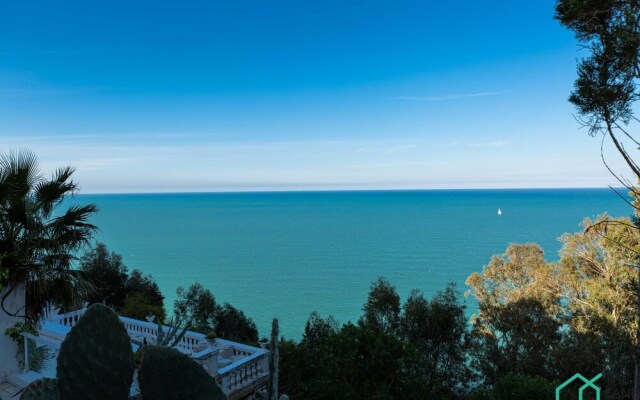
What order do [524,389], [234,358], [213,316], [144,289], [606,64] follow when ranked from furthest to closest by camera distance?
1. [144,289]
2. [213,316]
3. [234,358]
4. [524,389]
5. [606,64]

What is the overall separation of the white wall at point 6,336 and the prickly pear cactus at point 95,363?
4922mm

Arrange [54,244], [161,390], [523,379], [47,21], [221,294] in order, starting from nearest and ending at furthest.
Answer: [161,390] → [54,244] → [523,379] → [47,21] → [221,294]

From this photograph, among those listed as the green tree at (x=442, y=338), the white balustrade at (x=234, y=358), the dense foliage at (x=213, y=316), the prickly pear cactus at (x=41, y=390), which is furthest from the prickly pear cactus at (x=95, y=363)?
the dense foliage at (x=213, y=316)

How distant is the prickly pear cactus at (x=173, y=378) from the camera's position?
63.1 inches

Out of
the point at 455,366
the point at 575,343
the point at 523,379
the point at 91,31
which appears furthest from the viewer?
the point at 91,31

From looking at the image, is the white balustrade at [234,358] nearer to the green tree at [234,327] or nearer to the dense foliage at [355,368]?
the dense foliage at [355,368]

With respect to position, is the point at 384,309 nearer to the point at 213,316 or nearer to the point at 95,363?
the point at 213,316

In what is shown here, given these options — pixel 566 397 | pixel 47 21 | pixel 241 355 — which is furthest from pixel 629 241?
pixel 47 21

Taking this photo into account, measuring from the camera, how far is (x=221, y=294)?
109ft

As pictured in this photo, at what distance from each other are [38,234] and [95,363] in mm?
4329

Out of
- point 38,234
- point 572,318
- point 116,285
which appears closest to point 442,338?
point 572,318

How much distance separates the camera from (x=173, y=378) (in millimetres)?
1607

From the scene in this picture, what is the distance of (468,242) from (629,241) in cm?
4861

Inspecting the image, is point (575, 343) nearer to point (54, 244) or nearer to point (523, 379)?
point (523, 379)
